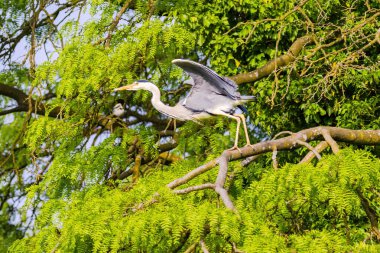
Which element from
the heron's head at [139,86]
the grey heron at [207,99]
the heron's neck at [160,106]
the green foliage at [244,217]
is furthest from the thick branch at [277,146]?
the heron's head at [139,86]

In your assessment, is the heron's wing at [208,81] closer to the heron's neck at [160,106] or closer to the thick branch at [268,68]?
the heron's neck at [160,106]

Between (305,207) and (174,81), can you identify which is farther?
(174,81)

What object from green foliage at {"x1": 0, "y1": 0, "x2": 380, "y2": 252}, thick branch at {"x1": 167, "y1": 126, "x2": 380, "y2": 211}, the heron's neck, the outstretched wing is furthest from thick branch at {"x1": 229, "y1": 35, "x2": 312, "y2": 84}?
thick branch at {"x1": 167, "y1": 126, "x2": 380, "y2": 211}

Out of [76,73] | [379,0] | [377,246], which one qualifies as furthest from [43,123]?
[377,246]

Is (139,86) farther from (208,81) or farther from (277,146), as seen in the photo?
(277,146)

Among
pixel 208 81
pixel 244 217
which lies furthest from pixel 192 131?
pixel 244 217

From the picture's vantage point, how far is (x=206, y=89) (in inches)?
246

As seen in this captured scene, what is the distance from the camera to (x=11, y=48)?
8805 millimetres

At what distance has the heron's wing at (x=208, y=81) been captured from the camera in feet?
19.3

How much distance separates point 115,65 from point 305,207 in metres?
2.59

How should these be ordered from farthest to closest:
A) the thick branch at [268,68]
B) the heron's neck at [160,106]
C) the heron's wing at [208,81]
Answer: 1. the thick branch at [268,68]
2. the heron's neck at [160,106]
3. the heron's wing at [208,81]

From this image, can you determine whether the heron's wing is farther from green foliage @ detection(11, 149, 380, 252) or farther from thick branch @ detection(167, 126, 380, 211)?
green foliage @ detection(11, 149, 380, 252)

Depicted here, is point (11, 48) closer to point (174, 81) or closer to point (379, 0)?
point (174, 81)

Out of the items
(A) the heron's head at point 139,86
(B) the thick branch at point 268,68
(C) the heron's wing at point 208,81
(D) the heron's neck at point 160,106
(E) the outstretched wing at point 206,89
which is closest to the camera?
(C) the heron's wing at point 208,81
